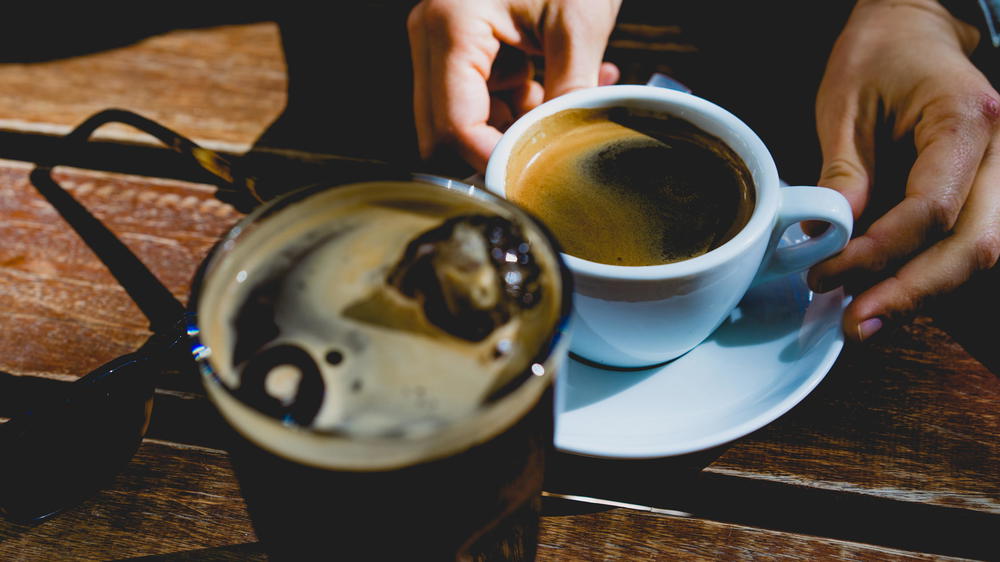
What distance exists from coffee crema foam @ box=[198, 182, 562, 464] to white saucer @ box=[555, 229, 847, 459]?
229 millimetres

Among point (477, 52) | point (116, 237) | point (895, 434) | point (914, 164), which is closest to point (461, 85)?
point (477, 52)

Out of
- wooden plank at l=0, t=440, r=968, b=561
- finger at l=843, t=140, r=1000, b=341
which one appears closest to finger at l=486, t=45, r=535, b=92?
finger at l=843, t=140, r=1000, b=341

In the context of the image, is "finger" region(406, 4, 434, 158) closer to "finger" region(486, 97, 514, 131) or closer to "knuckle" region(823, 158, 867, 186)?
"finger" region(486, 97, 514, 131)

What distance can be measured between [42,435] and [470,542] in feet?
1.85

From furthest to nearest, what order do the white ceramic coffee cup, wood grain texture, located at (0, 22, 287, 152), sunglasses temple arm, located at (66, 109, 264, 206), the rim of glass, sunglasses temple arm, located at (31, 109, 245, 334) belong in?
wood grain texture, located at (0, 22, 287, 152) < sunglasses temple arm, located at (66, 109, 264, 206) < sunglasses temple arm, located at (31, 109, 245, 334) < the white ceramic coffee cup < the rim of glass

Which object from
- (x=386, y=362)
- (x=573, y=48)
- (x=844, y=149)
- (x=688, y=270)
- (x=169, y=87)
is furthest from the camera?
(x=169, y=87)

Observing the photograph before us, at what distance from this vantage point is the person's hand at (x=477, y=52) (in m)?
1.04

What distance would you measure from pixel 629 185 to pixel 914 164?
0.43 m

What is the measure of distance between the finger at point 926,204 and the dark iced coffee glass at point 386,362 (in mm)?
540

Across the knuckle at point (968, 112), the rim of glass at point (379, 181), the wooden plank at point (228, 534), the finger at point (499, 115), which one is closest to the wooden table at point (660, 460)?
the wooden plank at point (228, 534)

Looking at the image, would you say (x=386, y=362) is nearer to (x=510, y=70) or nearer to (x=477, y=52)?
(x=477, y=52)

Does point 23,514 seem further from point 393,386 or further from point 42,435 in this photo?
point 393,386

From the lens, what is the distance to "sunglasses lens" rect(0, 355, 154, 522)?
0.70 metres

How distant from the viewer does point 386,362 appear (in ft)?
1.52
